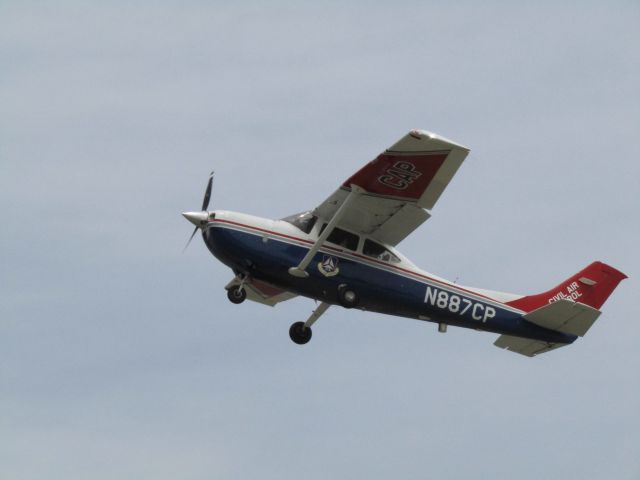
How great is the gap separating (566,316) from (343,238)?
4.69 meters

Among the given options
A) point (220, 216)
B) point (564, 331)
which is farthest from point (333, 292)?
point (564, 331)

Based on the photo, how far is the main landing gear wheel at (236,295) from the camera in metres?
23.5

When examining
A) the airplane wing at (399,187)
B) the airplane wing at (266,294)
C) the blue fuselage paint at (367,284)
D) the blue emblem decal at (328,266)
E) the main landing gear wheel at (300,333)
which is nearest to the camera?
the airplane wing at (399,187)

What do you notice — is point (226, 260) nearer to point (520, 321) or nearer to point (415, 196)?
point (415, 196)

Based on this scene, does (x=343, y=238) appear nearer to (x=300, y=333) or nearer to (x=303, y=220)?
(x=303, y=220)

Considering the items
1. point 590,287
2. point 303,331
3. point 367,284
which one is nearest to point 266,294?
point 303,331

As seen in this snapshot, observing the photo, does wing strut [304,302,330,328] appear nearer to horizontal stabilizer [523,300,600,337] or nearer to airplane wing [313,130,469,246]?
airplane wing [313,130,469,246]

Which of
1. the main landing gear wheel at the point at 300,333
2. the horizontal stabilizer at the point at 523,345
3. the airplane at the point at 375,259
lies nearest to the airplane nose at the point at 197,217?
the airplane at the point at 375,259

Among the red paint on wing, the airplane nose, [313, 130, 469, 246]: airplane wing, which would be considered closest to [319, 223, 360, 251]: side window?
[313, 130, 469, 246]: airplane wing

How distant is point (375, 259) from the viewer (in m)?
23.9

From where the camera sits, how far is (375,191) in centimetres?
2309

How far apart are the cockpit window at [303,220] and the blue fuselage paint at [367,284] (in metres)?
0.42

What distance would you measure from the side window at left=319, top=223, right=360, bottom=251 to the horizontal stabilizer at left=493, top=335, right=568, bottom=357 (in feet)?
12.9

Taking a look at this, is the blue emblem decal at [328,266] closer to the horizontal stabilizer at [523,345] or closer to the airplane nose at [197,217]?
the airplane nose at [197,217]
